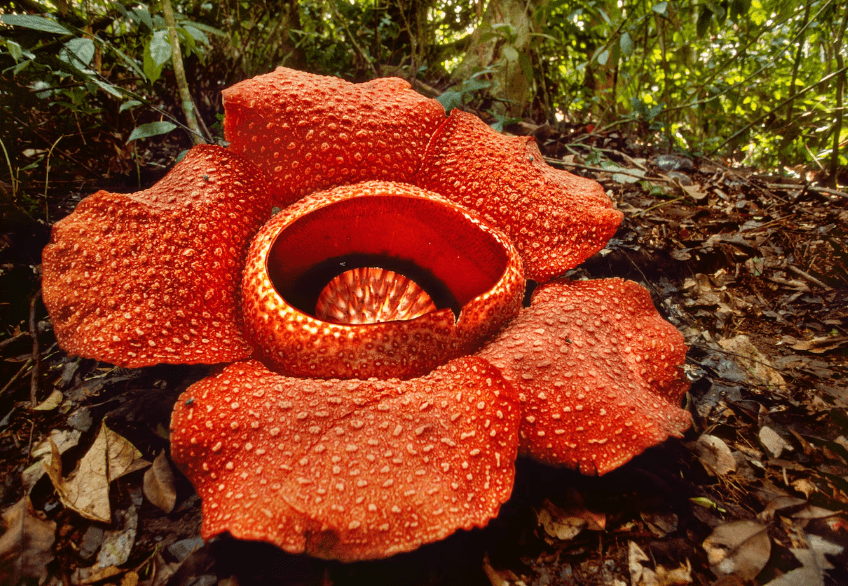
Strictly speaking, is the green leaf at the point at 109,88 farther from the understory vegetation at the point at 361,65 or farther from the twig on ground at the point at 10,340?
the twig on ground at the point at 10,340

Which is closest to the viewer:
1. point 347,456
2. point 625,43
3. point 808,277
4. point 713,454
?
point 347,456

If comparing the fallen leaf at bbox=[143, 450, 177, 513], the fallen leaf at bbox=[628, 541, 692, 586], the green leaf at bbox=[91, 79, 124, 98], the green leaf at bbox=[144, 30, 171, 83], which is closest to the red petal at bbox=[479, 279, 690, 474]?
the fallen leaf at bbox=[628, 541, 692, 586]

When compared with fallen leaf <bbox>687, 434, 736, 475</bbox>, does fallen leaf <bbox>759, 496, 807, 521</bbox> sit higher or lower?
higher

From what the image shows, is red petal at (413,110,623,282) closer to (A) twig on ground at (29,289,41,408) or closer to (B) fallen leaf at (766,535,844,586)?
(B) fallen leaf at (766,535,844,586)

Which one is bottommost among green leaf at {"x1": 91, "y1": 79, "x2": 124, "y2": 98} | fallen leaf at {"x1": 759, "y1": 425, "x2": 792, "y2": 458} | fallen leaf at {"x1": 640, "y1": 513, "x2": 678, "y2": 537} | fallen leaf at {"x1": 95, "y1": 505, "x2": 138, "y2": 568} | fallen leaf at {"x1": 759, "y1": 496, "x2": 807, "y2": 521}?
fallen leaf at {"x1": 95, "y1": 505, "x2": 138, "y2": 568}

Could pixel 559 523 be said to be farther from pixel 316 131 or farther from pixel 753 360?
pixel 316 131

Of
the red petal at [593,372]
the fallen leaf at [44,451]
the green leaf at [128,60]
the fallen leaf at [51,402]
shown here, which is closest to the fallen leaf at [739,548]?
the red petal at [593,372]

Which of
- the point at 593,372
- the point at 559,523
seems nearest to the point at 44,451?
the point at 559,523
